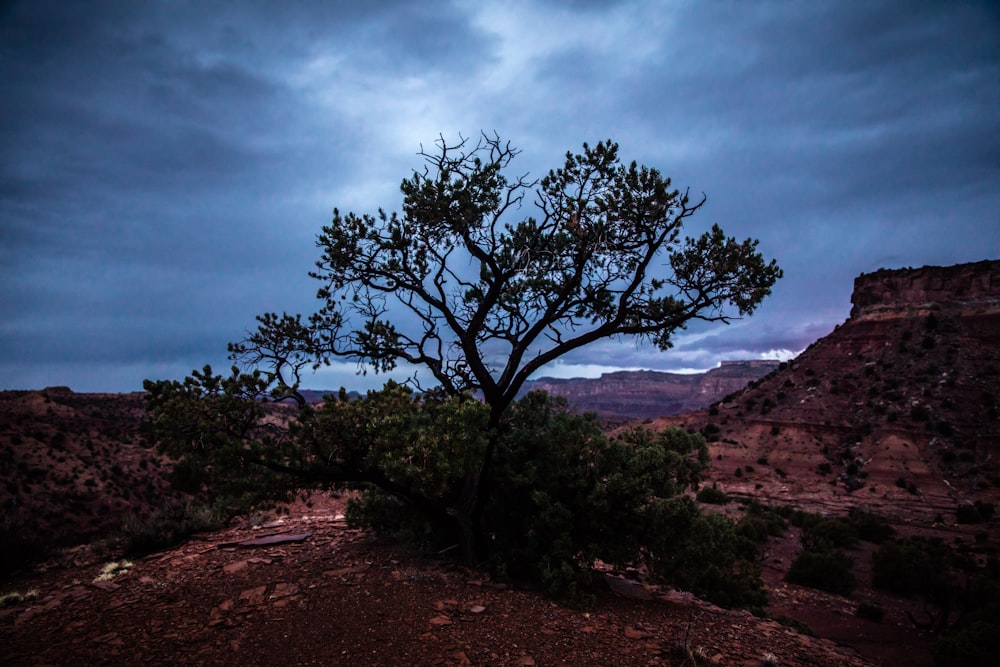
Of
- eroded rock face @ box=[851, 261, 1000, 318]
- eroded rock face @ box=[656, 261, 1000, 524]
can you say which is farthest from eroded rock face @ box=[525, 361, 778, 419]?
eroded rock face @ box=[656, 261, 1000, 524]

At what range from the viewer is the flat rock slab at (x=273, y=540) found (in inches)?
363

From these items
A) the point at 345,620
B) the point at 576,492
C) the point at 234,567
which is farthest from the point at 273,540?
the point at 576,492

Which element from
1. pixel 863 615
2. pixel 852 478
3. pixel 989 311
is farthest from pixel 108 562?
pixel 989 311

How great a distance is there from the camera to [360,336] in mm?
8906

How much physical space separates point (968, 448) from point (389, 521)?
2036 inches

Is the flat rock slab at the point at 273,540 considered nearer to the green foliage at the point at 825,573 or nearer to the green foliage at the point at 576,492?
the green foliage at the point at 576,492

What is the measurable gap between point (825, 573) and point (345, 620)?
17243mm

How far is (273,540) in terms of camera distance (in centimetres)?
944

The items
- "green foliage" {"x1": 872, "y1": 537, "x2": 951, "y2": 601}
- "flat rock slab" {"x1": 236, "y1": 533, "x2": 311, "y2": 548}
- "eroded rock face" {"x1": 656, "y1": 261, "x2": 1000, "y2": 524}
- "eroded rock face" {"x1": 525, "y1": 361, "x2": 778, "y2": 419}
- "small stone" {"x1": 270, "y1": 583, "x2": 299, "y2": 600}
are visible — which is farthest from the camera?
"eroded rock face" {"x1": 525, "y1": 361, "x2": 778, "y2": 419}

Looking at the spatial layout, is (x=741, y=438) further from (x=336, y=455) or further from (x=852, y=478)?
(x=336, y=455)

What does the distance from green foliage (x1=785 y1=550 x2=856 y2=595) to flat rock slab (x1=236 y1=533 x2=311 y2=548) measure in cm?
1645

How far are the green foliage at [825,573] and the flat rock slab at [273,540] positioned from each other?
648 inches

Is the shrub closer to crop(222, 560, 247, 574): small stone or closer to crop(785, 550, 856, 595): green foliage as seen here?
crop(785, 550, 856, 595): green foliage

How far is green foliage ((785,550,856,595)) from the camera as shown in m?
16.2
